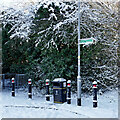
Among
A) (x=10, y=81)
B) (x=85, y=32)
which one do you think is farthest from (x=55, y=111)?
(x=10, y=81)

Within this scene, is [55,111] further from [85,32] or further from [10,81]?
[10,81]

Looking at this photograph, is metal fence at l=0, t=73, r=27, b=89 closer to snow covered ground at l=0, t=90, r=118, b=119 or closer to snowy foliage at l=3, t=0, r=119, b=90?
snowy foliage at l=3, t=0, r=119, b=90

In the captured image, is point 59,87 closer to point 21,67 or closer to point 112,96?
point 112,96

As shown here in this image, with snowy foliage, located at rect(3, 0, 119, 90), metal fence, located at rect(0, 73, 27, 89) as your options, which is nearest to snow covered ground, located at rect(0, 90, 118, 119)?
snowy foliage, located at rect(3, 0, 119, 90)

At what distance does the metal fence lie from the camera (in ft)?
41.8

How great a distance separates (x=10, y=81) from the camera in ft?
45.7

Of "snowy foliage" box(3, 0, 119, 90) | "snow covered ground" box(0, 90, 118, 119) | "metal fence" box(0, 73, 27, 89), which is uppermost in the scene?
"snowy foliage" box(3, 0, 119, 90)

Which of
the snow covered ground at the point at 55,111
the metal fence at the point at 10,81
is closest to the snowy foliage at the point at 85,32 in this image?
the metal fence at the point at 10,81

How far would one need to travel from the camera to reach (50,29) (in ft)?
37.7

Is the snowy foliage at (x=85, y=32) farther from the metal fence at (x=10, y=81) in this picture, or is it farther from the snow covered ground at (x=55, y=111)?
the snow covered ground at (x=55, y=111)

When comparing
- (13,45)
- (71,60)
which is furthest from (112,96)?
(13,45)

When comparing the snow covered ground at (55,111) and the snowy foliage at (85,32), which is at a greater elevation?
the snowy foliage at (85,32)

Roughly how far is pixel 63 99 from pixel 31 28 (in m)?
5.15

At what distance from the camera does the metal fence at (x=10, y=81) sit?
12727 millimetres
